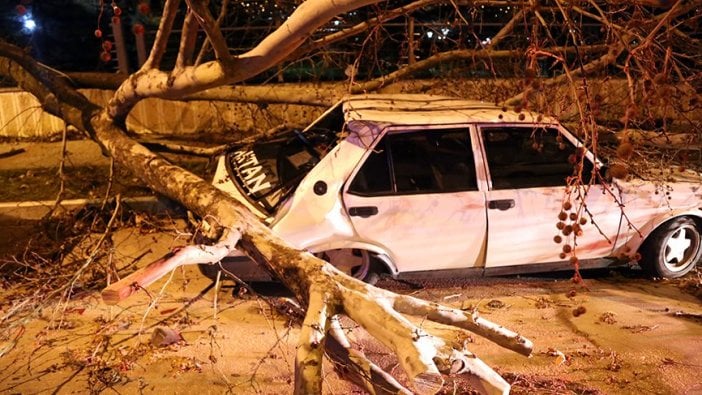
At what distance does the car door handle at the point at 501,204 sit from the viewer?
4902 mm

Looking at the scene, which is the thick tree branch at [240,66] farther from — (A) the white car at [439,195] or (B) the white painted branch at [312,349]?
(B) the white painted branch at [312,349]

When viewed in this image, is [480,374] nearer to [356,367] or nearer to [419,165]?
[356,367]

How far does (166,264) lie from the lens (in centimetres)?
347

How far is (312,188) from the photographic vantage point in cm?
468

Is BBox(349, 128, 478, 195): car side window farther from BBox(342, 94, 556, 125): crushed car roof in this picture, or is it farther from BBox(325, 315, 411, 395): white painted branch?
BBox(325, 315, 411, 395): white painted branch

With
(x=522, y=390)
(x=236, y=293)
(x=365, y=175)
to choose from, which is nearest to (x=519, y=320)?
(x=522, y=390)

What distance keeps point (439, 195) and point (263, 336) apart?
68.4 inches

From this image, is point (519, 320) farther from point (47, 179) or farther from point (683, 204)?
point (47, 179)

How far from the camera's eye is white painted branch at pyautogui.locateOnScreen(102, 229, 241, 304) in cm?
327

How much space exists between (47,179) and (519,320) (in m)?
6.10

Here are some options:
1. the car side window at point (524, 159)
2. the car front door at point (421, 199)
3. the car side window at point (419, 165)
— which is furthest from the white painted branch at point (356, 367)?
the car side window at point (524, 159)

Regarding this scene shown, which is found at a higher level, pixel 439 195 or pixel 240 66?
pixel 240 66

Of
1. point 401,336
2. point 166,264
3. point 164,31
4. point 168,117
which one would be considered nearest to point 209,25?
point 164,31

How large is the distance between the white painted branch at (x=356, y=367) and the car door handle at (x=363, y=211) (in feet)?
4.39
